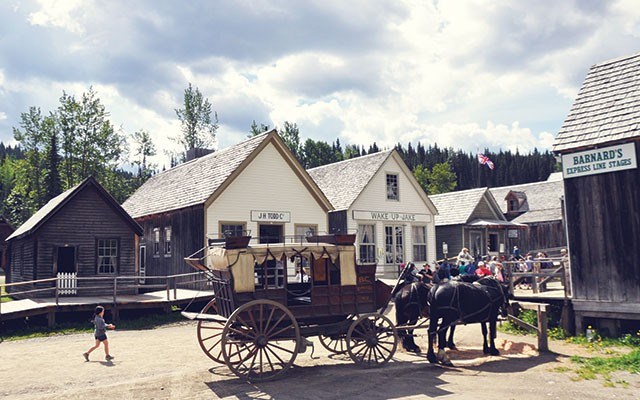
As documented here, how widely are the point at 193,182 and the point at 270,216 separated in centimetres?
445

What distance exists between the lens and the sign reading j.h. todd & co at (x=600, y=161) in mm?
14703

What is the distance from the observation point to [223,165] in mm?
25266

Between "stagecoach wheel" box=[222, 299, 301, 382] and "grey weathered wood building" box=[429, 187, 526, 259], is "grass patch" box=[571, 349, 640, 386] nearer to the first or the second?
"stagecoach wheel" box=[222, 299, 301, 382]

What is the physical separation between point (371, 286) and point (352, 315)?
76 centimetres

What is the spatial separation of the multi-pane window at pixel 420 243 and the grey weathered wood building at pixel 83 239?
15134mm

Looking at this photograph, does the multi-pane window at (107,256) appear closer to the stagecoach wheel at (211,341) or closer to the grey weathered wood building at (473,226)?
the stagecoach wheel at (211,341)

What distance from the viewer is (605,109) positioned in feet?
52.6

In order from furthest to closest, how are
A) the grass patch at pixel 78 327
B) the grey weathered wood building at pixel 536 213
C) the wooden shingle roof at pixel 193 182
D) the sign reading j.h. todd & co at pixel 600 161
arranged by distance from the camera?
the grey weathered wood building at pixel 536 213 → the wooden shingle roof at pixel 193 182 → the grass patch at pixel 78 327 → the sign reading j.h. todd & co at pixel 600 161

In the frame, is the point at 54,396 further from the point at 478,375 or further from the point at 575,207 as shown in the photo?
the point at 575,207

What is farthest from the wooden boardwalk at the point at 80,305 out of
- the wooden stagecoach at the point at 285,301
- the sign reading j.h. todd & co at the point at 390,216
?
the sign reading j.h. todd & co at the point at 390,216

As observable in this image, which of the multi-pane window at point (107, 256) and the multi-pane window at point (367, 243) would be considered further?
the multi-pane window at point (367, 243)

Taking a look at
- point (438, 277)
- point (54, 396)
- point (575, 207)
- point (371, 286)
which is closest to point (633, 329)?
point (575, 207)

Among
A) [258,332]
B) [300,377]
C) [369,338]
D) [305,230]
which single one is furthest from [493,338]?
[305,230]

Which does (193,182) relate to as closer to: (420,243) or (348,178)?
(348,178)
